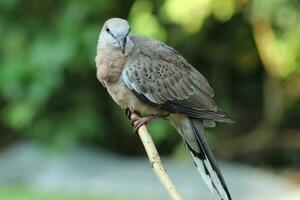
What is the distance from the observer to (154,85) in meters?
3.16

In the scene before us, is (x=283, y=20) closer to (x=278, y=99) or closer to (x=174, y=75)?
(x=278, y=99)

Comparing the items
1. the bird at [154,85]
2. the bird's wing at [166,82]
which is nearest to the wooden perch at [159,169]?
the bird at [154,85]

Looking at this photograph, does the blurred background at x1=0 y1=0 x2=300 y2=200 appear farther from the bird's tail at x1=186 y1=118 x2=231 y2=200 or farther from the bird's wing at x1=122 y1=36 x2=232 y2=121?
the bird's tail at x1=186 y1=118 x2=231 y2=200

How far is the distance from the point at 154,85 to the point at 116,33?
1.35 feet

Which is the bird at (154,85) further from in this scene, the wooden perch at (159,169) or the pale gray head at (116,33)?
the wooden perch at (159,169)

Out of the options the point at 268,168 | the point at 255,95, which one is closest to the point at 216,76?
the point at 255,95

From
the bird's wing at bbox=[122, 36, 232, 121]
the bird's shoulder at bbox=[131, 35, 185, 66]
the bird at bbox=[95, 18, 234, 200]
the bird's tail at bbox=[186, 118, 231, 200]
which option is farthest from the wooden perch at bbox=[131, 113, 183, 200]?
the bird's shoulder at bbox=[131, 35, 185, 66]

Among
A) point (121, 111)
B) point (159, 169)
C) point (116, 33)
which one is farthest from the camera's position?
point (121, 111)

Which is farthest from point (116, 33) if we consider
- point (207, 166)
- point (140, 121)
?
point (207, 166)

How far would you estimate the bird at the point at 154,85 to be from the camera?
2.87m

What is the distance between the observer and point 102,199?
5992 millimetres

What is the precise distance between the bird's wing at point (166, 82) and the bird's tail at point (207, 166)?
75 mm

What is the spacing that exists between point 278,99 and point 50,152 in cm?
208

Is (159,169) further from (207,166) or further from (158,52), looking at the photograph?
(158,52)
